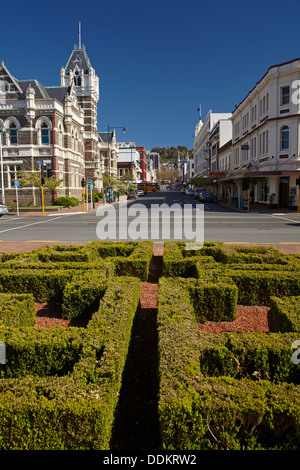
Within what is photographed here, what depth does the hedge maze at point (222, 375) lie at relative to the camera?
3.00 metres

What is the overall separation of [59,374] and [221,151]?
6320cm

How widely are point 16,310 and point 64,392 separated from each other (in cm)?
271

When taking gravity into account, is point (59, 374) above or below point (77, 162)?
below

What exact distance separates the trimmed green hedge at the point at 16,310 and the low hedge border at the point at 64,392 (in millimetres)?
994

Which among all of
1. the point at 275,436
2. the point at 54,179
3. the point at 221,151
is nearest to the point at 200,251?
the point at 275,436

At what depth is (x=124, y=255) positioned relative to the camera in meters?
9.95

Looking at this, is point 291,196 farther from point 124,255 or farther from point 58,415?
point 58,415

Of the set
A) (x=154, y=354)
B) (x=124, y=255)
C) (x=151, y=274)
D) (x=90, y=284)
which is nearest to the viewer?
(x=154, y=354)

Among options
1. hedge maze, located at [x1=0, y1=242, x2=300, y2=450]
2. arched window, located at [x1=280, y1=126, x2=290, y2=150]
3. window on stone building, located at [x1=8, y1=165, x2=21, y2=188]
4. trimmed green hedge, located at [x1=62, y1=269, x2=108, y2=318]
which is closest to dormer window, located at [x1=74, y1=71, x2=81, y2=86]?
window on stone building, located at [x1=8, y1=165, x2=21, y2=188]

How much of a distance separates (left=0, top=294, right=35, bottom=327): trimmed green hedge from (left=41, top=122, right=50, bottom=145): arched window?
3558cm

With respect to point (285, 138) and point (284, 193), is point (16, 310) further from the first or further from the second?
point (284, 193)

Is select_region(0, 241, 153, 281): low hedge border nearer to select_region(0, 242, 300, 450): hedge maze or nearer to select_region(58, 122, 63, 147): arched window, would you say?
select_region(0, 242, 300, 450): hedge maze

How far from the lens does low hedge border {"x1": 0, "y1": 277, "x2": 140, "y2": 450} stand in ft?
9.95

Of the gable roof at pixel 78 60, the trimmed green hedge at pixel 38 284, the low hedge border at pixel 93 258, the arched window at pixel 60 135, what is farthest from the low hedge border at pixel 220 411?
the gable roof at pixel 78 60
